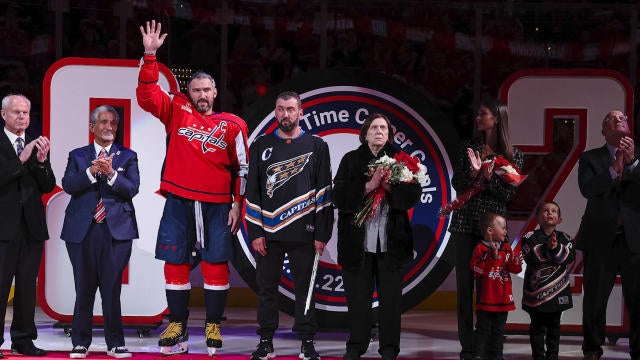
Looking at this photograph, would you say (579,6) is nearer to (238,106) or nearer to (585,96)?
(585,96)

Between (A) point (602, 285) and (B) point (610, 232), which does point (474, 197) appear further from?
(A) point (602, 285)

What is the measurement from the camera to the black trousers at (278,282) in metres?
6.61

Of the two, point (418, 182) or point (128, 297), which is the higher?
point (418, 182)

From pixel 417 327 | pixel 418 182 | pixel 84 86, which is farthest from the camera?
pixel 417 327

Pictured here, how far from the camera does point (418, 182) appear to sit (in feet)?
21.2

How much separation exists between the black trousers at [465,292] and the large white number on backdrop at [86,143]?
2241 millimetres

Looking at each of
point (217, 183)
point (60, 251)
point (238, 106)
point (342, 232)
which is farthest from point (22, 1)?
point (342, 232)

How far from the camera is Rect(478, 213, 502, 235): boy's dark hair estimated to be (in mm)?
6468

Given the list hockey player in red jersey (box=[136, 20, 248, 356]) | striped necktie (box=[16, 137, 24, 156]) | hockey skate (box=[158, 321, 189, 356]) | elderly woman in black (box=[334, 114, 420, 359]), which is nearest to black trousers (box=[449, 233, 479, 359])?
elderly woman in black (box=[334, 114, 420, 359])

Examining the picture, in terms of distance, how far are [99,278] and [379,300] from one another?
5.96ft

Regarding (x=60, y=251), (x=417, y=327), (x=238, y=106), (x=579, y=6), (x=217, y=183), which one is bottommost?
(x=417, y=327)

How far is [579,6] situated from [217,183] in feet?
12.8

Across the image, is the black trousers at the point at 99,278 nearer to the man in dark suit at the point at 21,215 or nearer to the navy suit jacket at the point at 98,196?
the navy suit jacket at the point at 98,196

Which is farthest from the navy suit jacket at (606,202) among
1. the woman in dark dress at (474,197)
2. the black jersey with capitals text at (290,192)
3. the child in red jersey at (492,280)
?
the black jersey with capitals text at (290,192)
